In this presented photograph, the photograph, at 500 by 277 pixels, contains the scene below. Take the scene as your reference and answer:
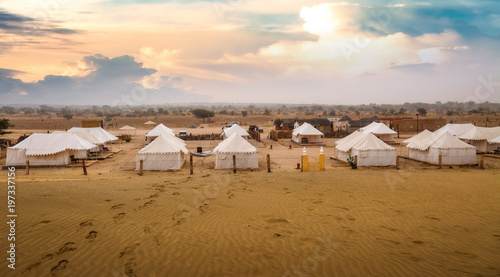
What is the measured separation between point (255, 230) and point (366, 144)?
1711cm

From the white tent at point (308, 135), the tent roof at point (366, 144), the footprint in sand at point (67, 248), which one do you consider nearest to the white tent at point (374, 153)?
the tent roof at point (366, 144)

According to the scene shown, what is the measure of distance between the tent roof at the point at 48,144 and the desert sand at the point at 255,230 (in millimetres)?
13220

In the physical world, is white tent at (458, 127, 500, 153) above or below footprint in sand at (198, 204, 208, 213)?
above

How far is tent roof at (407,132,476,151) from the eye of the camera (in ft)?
69.6

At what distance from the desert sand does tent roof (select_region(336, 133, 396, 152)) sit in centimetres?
964

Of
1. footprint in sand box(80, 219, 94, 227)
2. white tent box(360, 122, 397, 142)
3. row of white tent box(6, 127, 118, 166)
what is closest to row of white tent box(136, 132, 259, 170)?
row of white tent box(6, 127, 118, 166)

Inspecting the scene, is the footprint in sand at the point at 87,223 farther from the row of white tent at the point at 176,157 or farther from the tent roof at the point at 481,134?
the tent roof at the point at 481,134

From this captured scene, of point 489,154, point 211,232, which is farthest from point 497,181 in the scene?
point 489,154

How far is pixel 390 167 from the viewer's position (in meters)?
21.0

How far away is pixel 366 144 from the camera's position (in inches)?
850

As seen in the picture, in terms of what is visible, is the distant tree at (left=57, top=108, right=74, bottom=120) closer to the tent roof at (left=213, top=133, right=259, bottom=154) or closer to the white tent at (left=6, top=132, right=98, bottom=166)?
the white tent at (left=6, top=132, right=98, bottom=166)

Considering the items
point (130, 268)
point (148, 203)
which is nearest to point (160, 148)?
point (148, 203)

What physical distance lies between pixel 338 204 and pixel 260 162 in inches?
538

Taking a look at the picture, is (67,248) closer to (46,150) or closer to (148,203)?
(148,203)
